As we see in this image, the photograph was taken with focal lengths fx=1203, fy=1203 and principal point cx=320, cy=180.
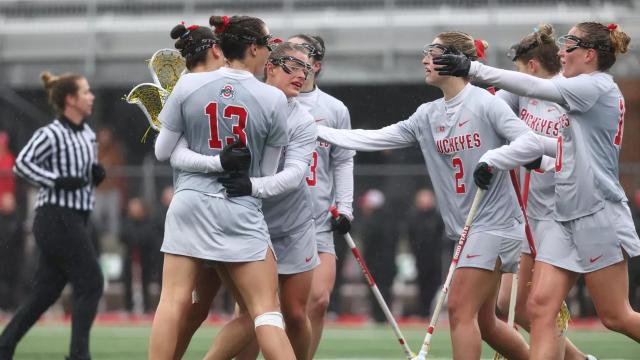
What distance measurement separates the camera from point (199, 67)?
644 centimetres

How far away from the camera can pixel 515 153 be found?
6.38m

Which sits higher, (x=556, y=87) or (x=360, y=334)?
(x=556, y=87)

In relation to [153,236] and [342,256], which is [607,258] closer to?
[342,256]

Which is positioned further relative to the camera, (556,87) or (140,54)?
(140,54)

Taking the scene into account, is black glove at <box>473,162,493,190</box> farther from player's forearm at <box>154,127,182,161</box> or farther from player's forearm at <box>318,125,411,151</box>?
player's forearm at <box>154,127,182,161</box>

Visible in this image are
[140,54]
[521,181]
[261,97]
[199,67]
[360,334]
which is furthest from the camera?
[140,54]

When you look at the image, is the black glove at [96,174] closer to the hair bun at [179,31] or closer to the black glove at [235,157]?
the hair bun at [179,31]

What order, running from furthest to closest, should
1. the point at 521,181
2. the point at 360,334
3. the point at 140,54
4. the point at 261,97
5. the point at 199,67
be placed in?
the point at 140,54
the point at 360,334
the point at 521,181
the point at 199,67
the point at 261,97

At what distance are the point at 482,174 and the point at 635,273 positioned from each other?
23.7ft

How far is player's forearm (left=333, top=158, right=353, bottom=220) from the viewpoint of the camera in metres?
7.70

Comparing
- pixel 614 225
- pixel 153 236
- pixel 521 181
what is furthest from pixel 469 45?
pixel 153 236

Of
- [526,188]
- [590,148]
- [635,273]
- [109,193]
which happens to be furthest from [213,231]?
[109,193]

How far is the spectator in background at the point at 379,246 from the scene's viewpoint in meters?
15.1

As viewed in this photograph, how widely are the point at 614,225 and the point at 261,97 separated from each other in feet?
6.51
